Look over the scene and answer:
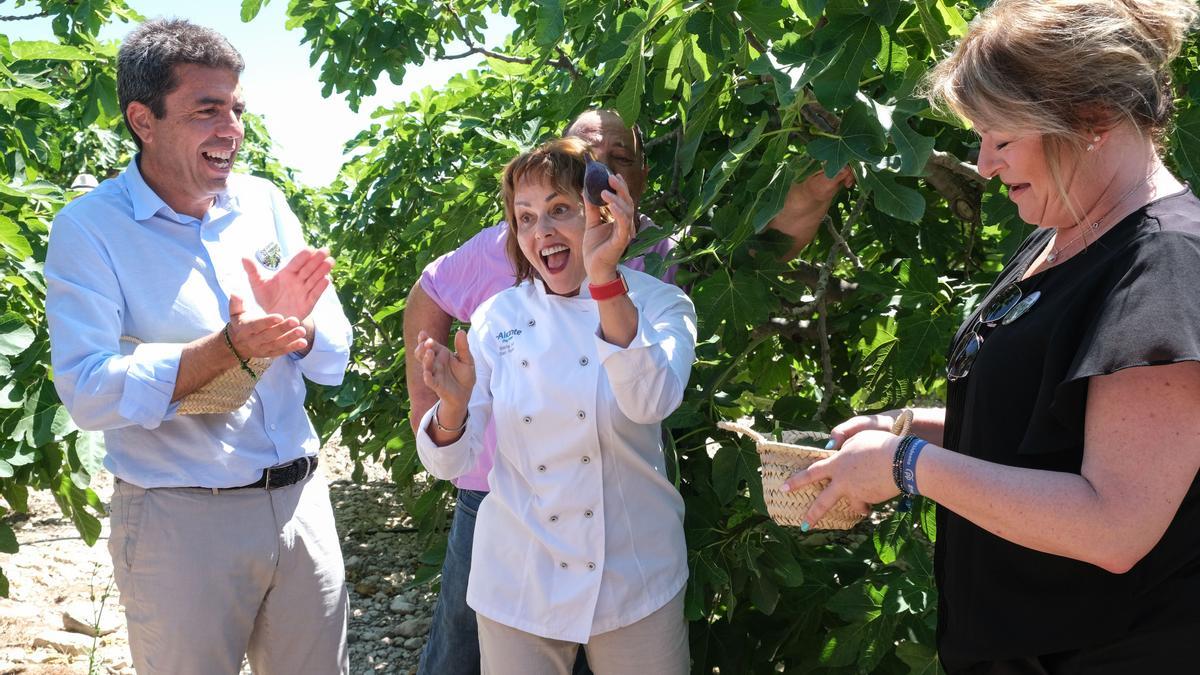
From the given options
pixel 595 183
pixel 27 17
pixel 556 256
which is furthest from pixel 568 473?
pixel 27 17

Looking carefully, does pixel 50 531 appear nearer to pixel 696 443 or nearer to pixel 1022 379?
pixel 696 443

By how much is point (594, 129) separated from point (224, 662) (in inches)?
62.4

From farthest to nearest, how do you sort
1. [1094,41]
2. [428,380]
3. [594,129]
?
[594,129] < [428,380] < [1094,41]

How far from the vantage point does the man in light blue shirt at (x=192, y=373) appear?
95.9 inches

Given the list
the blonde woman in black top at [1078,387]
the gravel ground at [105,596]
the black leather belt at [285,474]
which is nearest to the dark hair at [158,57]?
the black leather belt at [285,474]

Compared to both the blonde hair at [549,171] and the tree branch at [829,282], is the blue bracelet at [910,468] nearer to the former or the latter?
the blonde hair at [549,171]

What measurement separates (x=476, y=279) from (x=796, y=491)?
1398 millimetres

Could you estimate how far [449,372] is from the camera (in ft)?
7.70

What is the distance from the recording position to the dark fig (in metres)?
2.17

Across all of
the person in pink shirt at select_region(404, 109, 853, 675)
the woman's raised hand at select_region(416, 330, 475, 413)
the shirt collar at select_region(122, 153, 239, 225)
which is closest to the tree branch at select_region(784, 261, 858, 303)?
the person in pink shirt at select_region(404, 109, 853, 675)

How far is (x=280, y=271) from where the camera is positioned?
103 inches

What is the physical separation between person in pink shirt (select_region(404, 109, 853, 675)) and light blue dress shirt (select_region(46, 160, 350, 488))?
36cm

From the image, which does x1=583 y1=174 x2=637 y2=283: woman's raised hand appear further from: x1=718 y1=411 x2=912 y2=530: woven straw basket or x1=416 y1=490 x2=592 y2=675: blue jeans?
x1=416 y1=490 x2=592 y2=675: blue jeans

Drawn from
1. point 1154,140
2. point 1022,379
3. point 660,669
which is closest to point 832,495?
point 1022,379
